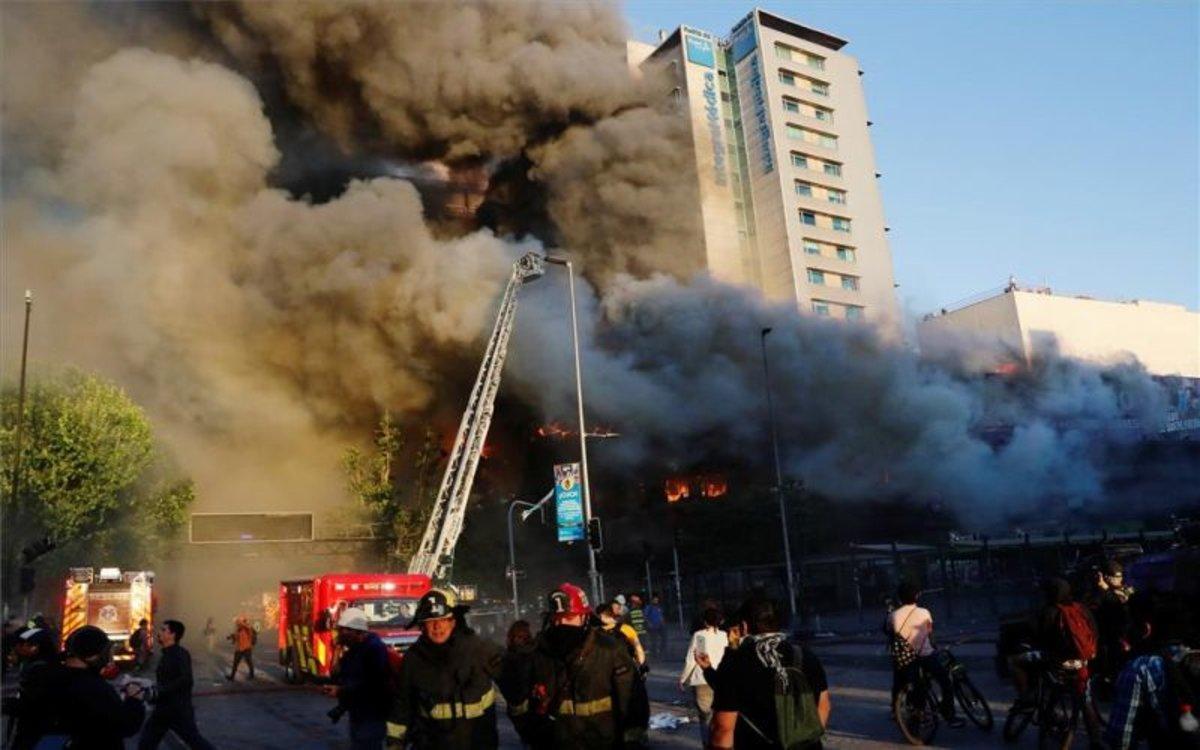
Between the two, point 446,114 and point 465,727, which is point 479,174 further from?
point 465,727

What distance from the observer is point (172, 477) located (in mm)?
33500

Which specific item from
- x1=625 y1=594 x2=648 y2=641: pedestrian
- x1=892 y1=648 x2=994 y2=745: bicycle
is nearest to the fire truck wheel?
x1=625 y1=594 x2=648 y2=641: pedestrian

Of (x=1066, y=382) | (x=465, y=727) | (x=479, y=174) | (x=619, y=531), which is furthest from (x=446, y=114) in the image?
(x=465, y=727)

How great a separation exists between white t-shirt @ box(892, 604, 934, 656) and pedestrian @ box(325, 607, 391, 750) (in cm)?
462

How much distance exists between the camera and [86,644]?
13.9 ft

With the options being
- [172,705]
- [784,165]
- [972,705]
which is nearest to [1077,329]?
[784,165]

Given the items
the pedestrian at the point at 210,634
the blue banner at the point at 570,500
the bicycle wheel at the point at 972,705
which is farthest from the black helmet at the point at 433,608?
the pedestrian at the point at 210,634

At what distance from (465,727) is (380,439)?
3720 centimetres

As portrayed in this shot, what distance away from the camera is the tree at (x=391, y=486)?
38.8 meters

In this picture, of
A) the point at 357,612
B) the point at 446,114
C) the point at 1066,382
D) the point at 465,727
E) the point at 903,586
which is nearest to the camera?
the point at 465,727

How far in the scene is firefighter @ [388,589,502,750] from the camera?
427 cm

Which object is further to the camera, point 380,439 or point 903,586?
point 380,439

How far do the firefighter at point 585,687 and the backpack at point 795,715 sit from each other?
71 centimetres

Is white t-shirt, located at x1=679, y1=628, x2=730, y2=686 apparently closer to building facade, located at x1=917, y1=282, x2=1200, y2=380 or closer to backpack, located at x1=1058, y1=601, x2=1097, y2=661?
backpack, located at x1=1058, y1=601, x2=1097, y2=661
